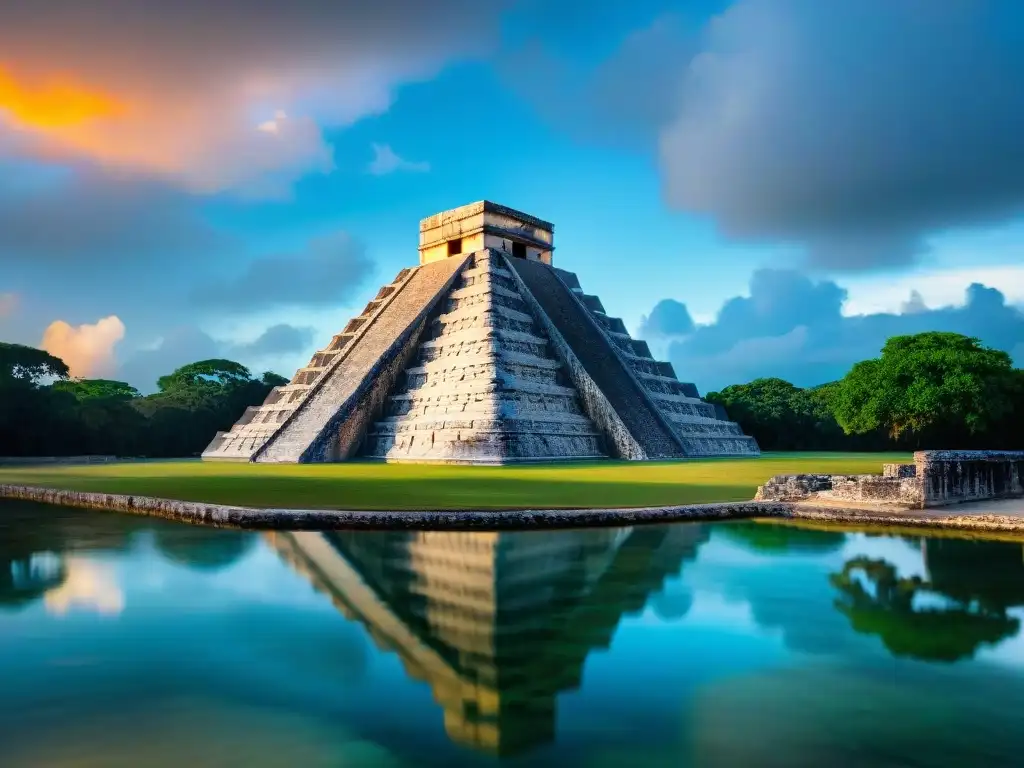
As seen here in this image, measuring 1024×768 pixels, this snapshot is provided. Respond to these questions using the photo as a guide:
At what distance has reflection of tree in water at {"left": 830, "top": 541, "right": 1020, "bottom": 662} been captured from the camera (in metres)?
4.24

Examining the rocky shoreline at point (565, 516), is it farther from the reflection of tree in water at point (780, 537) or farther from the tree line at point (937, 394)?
the tree line at point (937, 394)

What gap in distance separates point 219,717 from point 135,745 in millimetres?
345

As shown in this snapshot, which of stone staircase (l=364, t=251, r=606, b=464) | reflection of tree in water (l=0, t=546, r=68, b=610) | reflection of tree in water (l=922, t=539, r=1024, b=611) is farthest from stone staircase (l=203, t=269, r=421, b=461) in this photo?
reflection of tree in water (l=922, t=539, r=1024, b=611)

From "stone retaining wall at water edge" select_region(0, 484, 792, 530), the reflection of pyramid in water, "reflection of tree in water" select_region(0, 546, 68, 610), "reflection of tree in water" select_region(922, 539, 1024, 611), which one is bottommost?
"reflection of tree in water" select_region(922, 539, 1024, 611)

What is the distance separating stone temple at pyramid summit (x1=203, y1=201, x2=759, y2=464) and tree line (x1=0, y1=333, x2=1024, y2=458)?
21.3ft

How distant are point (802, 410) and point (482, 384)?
92.7 ft

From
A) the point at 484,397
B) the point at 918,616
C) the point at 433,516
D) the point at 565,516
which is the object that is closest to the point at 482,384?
the point at 484,397

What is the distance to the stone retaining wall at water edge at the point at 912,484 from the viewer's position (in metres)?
10.0

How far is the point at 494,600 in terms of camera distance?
5078 mm

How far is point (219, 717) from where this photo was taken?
321 cm

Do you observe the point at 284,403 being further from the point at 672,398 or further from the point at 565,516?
the point at 565,516

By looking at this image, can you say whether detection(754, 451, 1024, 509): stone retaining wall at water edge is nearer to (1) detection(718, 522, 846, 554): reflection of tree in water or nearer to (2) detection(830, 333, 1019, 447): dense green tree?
(1) detection(718, 522, 846, 554): reflection of tree in water

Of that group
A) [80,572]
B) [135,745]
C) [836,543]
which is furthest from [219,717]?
[836,543]

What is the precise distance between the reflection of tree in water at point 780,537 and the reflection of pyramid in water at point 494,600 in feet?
1.58
